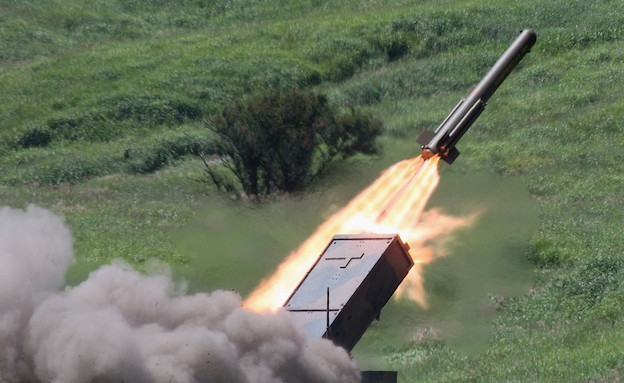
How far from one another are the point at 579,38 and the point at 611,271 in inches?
821

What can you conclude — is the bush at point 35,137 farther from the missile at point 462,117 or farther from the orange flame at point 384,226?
the missile at point 462,117

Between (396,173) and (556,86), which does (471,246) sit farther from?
(556,86)

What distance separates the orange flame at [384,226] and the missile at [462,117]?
576 millimetres

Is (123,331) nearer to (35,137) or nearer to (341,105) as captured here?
(341,105)

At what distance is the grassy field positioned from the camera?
29.4 m

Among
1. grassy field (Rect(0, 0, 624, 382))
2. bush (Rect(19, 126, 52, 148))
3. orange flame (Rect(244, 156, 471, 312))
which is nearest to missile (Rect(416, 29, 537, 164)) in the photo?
orange flame (Rect(244, 156, 471, 312))

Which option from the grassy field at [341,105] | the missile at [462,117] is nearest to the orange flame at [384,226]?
the missile at [462,117]

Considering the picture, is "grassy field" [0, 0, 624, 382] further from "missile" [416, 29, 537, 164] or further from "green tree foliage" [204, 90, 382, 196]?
"missile" [416, 29, 537, 164]

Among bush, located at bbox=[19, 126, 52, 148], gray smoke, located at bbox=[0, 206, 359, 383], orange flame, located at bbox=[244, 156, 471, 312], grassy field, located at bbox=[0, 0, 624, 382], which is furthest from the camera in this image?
bush, located at bbox=[19, 126, 52, 148]

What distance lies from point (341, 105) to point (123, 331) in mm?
26244

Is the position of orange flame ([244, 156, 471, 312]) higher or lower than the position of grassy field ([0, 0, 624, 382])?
higher

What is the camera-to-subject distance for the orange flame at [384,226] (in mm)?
25422

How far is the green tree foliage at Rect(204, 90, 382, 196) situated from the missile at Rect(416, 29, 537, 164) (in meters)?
9.46

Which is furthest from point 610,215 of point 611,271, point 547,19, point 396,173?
point 547,19
